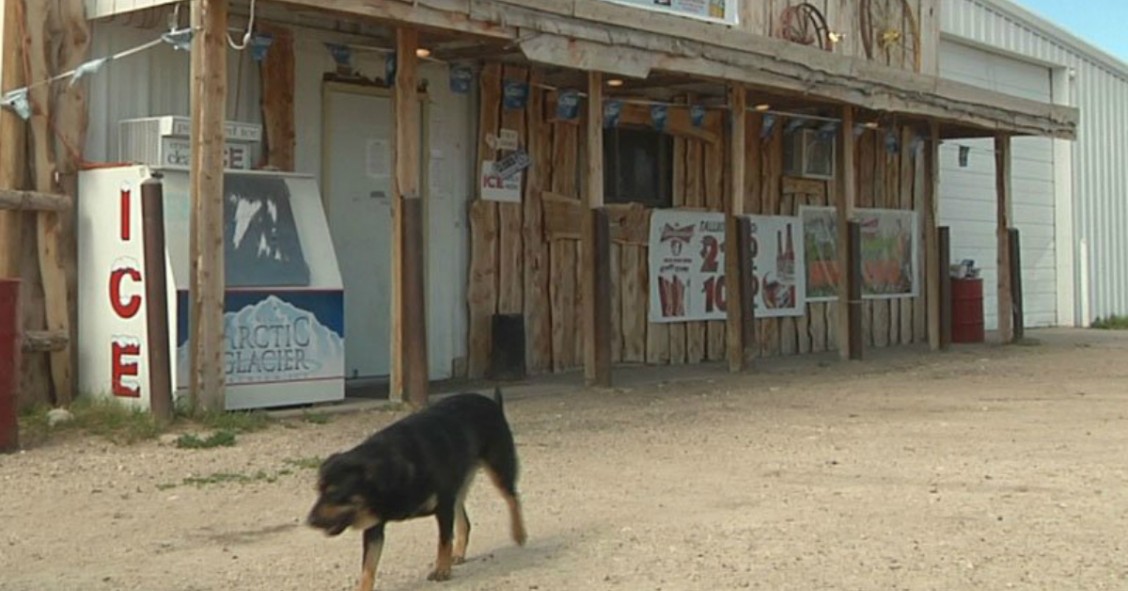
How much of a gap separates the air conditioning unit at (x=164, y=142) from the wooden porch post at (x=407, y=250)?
1296 mm

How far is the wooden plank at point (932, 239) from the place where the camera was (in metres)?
18.6

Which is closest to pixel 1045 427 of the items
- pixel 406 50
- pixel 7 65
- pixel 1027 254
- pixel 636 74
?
pixel 636 74

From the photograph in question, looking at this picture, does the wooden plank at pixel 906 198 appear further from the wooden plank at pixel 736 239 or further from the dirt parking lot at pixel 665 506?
the dirt parking lot at pixel 665 506

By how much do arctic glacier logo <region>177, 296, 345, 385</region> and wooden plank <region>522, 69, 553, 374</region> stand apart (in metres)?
3.64

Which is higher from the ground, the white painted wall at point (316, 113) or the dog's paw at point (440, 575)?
the white painted wall at point (316, 113)

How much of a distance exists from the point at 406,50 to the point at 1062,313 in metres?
18.3

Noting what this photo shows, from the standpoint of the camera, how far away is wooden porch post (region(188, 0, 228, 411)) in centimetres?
1006

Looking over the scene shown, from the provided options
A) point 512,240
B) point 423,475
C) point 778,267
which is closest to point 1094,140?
point 778,267

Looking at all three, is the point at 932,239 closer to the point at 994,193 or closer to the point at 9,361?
the point at 994,193

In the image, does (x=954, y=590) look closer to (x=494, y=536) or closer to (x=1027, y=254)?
(x=494, y=536)

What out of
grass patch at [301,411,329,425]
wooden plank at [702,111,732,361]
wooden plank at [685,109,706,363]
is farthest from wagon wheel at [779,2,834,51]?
grass patch at [301,411,329,425]

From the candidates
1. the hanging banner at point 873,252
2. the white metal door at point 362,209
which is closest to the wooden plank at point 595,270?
the white metal door at point 362,209

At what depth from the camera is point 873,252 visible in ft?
63.0

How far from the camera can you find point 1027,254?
25516mm
